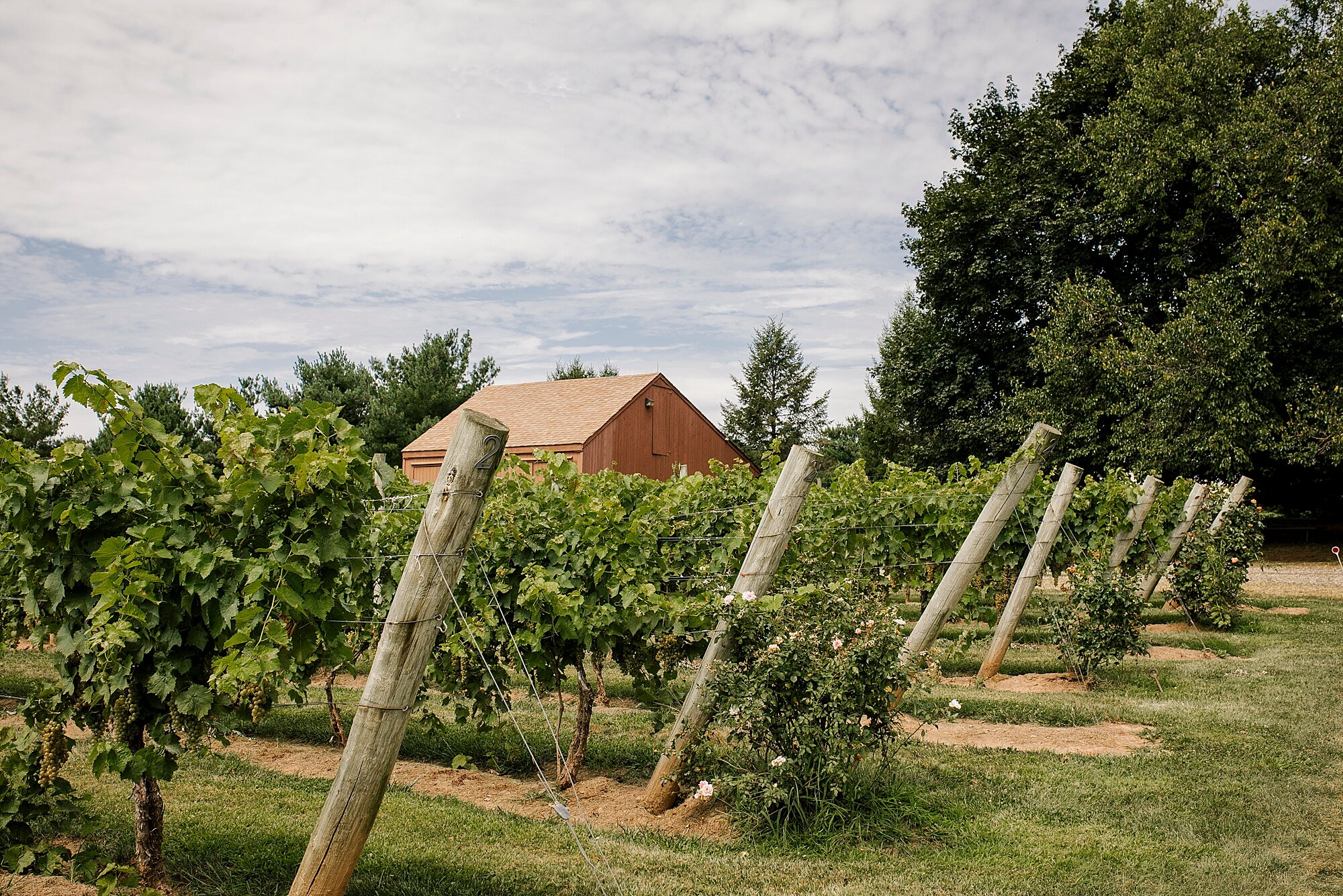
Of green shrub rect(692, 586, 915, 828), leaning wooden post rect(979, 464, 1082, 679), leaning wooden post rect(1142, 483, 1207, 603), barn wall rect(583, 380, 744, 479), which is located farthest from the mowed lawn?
barn wall rect(583, 380, 744, 479)

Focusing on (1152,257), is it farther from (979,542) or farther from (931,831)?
(931,831)

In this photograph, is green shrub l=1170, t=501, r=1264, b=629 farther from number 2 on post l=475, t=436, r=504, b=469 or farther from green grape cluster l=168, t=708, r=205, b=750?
green grape cluster l=168, t=708, r=205, b=750

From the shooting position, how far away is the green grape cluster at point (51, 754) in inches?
124

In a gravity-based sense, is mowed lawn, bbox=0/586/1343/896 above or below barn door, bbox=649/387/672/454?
below

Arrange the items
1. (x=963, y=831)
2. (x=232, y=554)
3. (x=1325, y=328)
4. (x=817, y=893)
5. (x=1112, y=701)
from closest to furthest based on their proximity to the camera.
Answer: (x=232, y=554)
(x=817, y=893)
(x=963, y=831)
(x=1112, y=701)
(x=1325, y=328)

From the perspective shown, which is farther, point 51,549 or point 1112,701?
point 1112,701

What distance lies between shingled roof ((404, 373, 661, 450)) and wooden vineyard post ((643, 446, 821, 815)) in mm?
21765

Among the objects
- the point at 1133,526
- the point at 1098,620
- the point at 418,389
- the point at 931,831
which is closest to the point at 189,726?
the point at 931,831

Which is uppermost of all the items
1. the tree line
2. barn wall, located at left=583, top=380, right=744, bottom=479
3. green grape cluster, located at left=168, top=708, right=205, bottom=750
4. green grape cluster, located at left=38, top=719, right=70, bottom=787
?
the tree line

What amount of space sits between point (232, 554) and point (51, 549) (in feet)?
2.60

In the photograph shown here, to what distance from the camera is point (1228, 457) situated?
18391 mm

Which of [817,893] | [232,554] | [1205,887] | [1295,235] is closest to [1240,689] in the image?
[1205,887]

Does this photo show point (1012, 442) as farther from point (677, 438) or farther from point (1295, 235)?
point (677, 438)

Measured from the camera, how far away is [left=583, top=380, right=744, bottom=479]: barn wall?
27.6 metres
